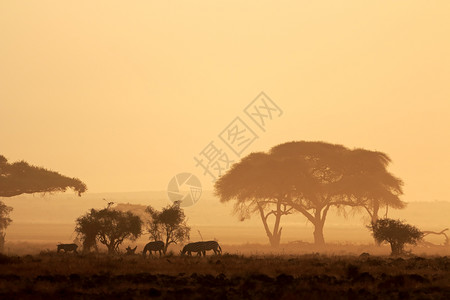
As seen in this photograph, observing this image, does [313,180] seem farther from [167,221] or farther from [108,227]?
[108,227]

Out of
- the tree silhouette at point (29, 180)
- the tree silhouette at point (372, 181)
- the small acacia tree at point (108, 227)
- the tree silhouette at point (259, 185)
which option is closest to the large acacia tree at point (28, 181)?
the tree silhouette at point (29, 180)

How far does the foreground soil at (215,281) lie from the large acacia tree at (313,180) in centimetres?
3265

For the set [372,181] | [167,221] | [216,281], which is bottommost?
[216,281]

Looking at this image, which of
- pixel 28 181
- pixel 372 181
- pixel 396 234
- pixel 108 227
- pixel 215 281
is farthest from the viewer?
pixel 372 181

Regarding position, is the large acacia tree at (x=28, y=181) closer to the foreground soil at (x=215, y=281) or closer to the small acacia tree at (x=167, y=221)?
the small acacia tree at (x=167, y=221)

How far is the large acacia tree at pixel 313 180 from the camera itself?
62094mm

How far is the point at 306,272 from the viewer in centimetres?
2534

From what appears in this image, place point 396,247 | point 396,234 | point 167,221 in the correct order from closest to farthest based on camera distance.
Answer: point 167,221, point 396,234, point 396,247

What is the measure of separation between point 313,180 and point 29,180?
28214 mm

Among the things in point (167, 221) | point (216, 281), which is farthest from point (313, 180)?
point (216, 281)

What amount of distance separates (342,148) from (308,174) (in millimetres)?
5852

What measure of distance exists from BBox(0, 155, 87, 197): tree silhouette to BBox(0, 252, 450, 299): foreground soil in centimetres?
3225

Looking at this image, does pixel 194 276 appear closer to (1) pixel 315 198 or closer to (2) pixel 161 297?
(2) pixel 161 297

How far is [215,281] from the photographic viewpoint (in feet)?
71.7
